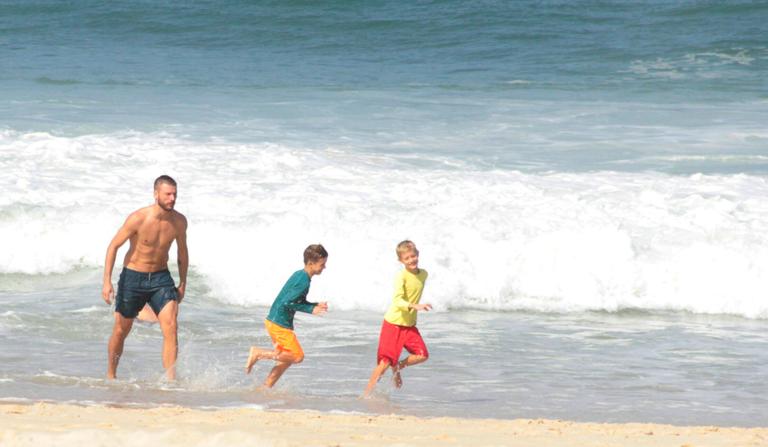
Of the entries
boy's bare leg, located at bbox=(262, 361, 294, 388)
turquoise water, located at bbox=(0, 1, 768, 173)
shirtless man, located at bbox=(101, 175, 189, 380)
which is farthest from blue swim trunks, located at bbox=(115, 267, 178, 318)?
turquoise water, located at bbox=(0, 1, 768, 173)

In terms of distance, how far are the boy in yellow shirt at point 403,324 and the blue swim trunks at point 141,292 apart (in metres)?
1.40

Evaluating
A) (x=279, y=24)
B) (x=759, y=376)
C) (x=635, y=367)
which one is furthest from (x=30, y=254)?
(x=279, y=24)

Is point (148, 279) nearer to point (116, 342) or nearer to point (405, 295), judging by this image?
point (116, 342)

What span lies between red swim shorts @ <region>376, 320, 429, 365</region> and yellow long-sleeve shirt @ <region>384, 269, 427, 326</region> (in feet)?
0.15

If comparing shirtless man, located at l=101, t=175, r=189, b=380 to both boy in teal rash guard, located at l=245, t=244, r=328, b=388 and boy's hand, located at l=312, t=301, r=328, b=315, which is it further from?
boy's hand, located at l=312, t=301, r=328, b=315

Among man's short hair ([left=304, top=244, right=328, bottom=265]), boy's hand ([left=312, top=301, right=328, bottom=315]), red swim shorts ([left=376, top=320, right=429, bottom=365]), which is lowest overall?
red swim shorts ([left=376, top=320, right=429, bottom=365])

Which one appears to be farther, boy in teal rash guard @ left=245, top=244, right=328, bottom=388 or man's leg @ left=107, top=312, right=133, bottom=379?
man's leg @ left=107, top=312, right=133, bottom=379

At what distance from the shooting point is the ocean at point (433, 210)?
8648mm

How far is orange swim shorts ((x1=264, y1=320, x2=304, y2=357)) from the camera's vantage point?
26.5ft

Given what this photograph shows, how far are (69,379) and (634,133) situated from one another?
12099 millimetres

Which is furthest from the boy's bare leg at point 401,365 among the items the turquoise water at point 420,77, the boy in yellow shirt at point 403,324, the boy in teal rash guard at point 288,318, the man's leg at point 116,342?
the turquoise water at point 420,77

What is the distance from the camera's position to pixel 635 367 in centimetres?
908

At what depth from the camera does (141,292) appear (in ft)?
27.1

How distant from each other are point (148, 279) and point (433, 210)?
5939 millimetres
